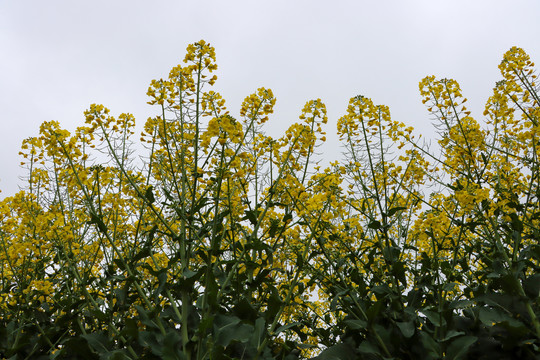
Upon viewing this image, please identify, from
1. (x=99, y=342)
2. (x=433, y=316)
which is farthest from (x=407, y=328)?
(x=99, y=342)

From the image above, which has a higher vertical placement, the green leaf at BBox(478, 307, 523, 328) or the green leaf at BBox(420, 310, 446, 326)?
the green leaf at BBox(420, 310, 446, 326)

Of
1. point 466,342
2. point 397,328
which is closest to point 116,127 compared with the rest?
point 397,328

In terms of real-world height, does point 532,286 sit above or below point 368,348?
above

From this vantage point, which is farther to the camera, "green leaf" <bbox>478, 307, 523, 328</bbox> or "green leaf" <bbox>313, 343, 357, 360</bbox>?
"green leaf" <bbox>313, 343, 357, 360</bbox>

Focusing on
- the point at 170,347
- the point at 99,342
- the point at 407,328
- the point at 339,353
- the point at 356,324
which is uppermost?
the point at 99,342

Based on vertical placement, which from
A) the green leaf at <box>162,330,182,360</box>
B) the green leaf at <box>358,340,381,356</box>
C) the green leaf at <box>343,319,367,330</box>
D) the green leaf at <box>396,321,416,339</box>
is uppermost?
the green leaf at <box>162,330,182,360</box>

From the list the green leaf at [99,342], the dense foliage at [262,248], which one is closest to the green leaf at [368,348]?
the dense foliage at [262,248]

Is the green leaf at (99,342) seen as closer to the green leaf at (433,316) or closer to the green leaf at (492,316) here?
the green leaf at (433,316)

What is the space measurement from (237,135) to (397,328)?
2198 mm

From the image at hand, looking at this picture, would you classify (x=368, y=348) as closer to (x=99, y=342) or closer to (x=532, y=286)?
(x=532, y=286)

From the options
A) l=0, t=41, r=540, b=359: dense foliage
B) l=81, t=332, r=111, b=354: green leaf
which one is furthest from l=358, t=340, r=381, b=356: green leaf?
l=81, t=332, r=111, b=354: green leaf

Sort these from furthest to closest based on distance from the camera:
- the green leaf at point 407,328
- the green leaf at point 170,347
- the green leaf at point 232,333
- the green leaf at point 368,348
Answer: the green leaf at point 368,348
the green leaf at point 407,328
the green leaf at point 232,333
the green leaf at point 170,347

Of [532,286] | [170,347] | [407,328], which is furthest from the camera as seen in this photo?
[532,286]

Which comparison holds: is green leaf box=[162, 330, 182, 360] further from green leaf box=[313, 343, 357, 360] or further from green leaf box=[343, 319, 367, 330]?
green leaf box=[343, 319, 367, 330]
